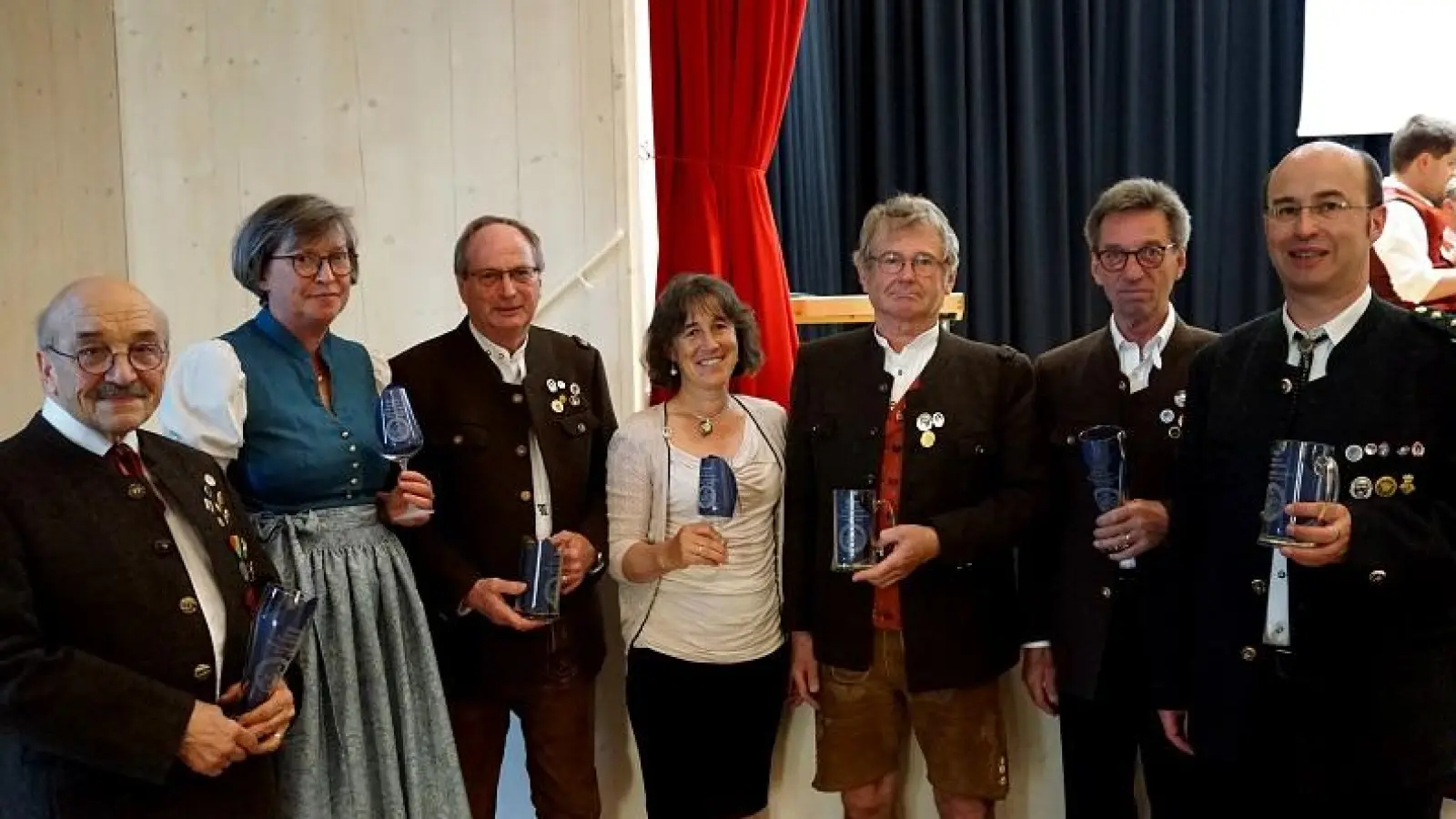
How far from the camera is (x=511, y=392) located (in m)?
2.41

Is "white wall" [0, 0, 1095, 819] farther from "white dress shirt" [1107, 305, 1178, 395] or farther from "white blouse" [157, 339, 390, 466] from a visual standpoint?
"white dress shirt" [1107, 305, 1178, 395]

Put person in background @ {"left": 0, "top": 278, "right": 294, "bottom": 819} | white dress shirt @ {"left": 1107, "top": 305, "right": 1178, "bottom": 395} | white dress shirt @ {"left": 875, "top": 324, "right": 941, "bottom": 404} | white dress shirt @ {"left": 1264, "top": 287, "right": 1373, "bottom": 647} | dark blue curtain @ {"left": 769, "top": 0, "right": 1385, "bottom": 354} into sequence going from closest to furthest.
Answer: person in background @ {"left": 0, "top": 278, "right": 294, "bottom": 819} → white dress shirt @ {"left": 1264, "top": 287, "right": 1373, "bottom": 647} → white dress shirt @ {"left": 1107, "top": 305, "right": 1178, "bottom": 395} → white dress shirt @ {"left": 875, "top": 324, "right": 941, "bottom": 404} → dark blue curtain @ {"left": 769, "top": 0, "right": 1385, "bottom": 354}

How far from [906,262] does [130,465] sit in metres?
1.40

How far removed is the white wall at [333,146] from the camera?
316 cm

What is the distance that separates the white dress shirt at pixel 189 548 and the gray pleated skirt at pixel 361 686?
9.1 inches

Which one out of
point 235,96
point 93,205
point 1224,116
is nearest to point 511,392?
point 235,96

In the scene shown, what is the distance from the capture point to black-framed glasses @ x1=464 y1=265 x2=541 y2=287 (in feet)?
7.80

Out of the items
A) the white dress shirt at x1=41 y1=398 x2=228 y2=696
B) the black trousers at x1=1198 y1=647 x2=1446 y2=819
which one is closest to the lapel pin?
the black trousers at x1=1198 y1=647 x2=1446 y2=819

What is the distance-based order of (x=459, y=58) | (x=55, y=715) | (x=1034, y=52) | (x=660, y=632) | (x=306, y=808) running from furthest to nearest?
1. (x=1034, y=52)
2. (x=459, y=58)
3. (x=660, y=632)
4. (x=306, y=808)
5. (x=55, y=715)

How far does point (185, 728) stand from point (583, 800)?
0.98m

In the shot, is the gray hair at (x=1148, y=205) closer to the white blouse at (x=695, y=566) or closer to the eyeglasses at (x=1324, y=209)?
the eyeglasses at (x=1324, y=209)

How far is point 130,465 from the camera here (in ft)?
5.89

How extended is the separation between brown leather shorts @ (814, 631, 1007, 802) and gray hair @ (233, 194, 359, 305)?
1246 mm

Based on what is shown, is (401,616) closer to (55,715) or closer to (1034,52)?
(55,715)
